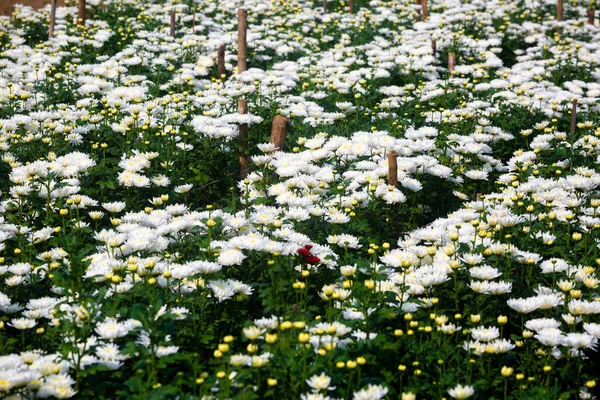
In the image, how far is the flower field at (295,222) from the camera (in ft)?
12.6

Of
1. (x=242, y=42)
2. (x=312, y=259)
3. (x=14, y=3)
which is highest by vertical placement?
(x=14, y=3)

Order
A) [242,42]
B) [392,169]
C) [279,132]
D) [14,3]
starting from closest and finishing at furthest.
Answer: [392,169], [279,132], [242,42], [14,3]

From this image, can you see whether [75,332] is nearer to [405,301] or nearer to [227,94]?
[405,301]

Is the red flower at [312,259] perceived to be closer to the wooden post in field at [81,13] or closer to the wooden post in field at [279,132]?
the wooden post in field at [279,132]

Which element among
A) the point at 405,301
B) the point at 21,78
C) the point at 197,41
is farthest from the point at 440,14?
the point at 405,301

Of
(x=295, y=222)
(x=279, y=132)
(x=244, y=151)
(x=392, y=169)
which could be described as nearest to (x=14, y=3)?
(x=244, y=151)

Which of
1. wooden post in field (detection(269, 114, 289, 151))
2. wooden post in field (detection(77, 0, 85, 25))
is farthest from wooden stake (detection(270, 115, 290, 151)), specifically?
wooden post in field (detection(77, 0, 85, 25))

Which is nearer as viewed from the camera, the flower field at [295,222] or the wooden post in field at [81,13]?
the flower field at [295,222]

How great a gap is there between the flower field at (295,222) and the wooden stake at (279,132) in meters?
0.03

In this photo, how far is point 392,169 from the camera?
626cm

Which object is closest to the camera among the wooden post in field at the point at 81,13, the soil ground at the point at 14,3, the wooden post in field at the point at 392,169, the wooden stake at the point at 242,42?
the wooden post in field at the point at 392,169

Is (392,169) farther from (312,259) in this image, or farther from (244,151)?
(244,151)

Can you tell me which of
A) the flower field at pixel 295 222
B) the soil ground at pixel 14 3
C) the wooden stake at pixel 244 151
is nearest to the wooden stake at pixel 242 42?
the flower field at pixel 295 222

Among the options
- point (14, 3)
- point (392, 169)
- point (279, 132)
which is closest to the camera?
point (392, 169)
